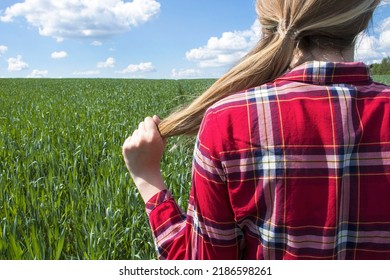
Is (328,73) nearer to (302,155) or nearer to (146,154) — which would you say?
(302,155)

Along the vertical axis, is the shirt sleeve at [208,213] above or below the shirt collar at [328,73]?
below

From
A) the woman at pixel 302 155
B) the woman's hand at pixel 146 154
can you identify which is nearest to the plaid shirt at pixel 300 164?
the woman at pixel 302 155

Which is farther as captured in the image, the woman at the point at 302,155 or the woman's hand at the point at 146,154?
the woman's hand at the point at 146,154

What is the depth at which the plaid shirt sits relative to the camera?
0.95 metres

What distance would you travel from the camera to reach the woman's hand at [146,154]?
4.22ft

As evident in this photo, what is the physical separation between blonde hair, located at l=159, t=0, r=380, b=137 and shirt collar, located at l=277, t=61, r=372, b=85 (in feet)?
0.24

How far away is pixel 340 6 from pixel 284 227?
552mm

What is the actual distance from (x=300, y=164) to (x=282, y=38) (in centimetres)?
36

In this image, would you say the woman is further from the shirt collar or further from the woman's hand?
the woman's hand

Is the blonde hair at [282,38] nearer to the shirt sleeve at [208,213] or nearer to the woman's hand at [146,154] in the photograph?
the woman's hand at [146,154]

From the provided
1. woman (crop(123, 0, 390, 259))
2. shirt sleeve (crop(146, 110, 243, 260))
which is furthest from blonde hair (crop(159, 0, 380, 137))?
shirt sleeve (crop(146, 110, 243, 260))

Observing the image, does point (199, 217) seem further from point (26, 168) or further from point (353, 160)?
point (26, 168)

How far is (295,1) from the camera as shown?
1058 millimetres
